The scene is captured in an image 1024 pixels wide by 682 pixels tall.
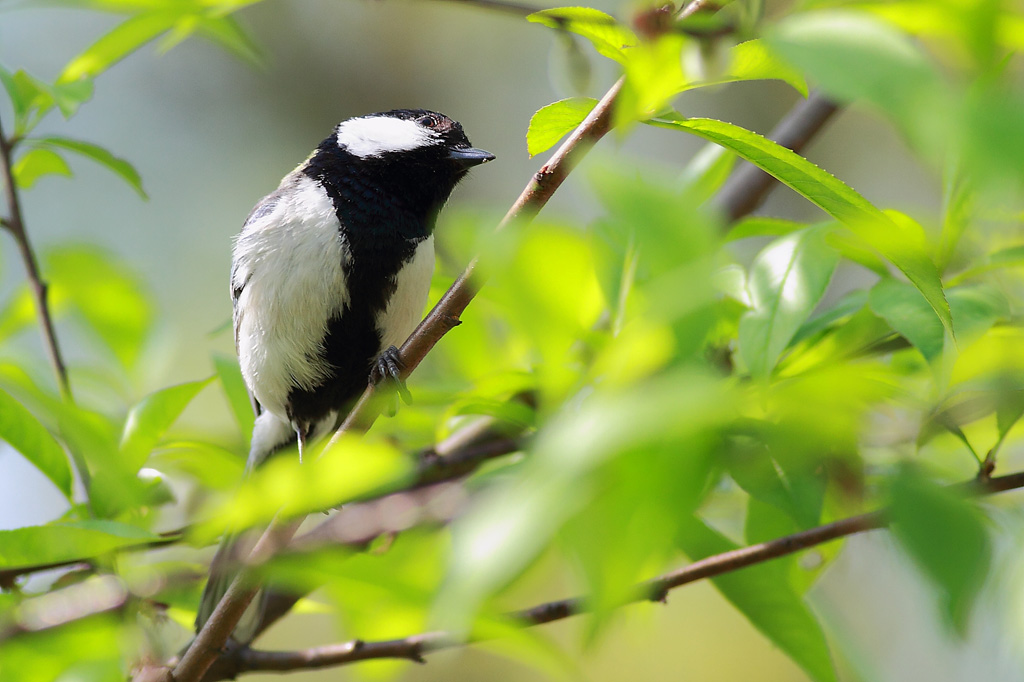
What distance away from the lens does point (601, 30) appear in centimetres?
53

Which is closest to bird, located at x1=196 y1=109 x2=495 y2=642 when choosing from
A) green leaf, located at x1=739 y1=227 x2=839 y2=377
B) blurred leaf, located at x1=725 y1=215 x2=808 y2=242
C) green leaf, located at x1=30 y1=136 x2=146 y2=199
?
green leaf, located at x1=30 y1=136 x2=146 y2=199

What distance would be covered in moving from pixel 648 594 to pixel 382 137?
38.9 inches

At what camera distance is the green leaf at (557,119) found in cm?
56

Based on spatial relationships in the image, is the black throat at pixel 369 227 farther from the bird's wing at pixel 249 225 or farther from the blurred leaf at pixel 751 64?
the blurred leaf at pixel 751 64

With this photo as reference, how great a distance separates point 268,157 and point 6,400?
151 inches

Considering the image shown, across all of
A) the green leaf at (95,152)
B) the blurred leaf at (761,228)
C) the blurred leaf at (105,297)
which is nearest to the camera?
the blurred leaf at (761,228)

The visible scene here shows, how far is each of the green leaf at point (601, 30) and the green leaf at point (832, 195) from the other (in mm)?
50

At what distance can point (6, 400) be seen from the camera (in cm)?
73

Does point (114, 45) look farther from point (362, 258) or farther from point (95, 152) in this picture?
point (362, 258)

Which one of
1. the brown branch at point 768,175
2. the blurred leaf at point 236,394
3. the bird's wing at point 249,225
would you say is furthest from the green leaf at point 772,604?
the bird's wing at point 249,225

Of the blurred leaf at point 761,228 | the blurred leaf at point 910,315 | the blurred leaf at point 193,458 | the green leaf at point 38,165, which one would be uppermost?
the green leaf at point 38,165

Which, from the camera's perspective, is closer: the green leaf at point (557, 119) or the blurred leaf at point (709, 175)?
the green leaf at point (557, 119)

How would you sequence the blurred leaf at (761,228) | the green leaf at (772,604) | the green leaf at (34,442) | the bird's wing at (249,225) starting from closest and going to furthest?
the green leaf at (772,604) → the green leaf at (34,442) → the blurred leaf at (761,228) → the bird's wing at (249,225)

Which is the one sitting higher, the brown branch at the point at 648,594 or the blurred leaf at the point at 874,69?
the blurred leaf at the point at 874,69
